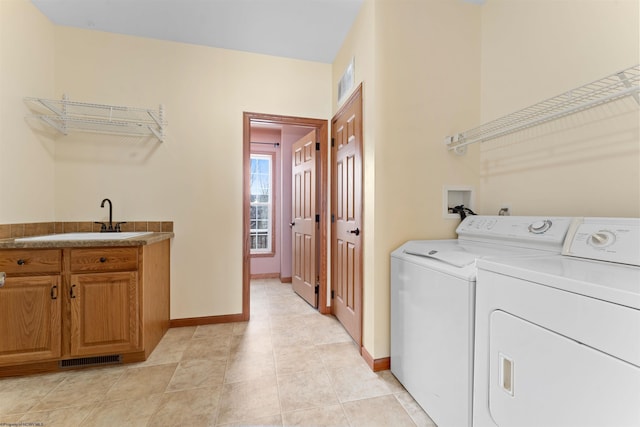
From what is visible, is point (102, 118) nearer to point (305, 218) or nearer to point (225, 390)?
point (305, 218)

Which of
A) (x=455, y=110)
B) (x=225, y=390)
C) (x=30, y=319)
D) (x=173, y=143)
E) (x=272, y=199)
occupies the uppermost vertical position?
(x=455, y=110)

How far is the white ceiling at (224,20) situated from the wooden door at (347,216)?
0.67 m

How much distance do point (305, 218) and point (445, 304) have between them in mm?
2191

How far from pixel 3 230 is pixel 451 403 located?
300 centimetres

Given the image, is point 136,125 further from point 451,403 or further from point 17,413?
point 451,403

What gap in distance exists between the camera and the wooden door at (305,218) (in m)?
3.05

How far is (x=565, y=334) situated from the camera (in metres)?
0.78

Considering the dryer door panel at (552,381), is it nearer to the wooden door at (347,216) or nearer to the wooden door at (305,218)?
the wooden door at (347,216)

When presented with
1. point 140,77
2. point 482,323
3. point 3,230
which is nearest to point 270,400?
point 482,323

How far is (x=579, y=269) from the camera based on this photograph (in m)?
0.91

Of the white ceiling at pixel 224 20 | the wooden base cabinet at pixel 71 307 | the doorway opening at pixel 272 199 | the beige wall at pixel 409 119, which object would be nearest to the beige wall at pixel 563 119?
the beige wall at pixel 409 119

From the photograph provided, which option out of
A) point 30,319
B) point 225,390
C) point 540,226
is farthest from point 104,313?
point 540,226

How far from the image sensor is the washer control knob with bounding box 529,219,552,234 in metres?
1.35

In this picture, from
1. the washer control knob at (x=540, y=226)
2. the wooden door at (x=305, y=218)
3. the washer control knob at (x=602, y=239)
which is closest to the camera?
the washer control knob at (x=602, y=239)
